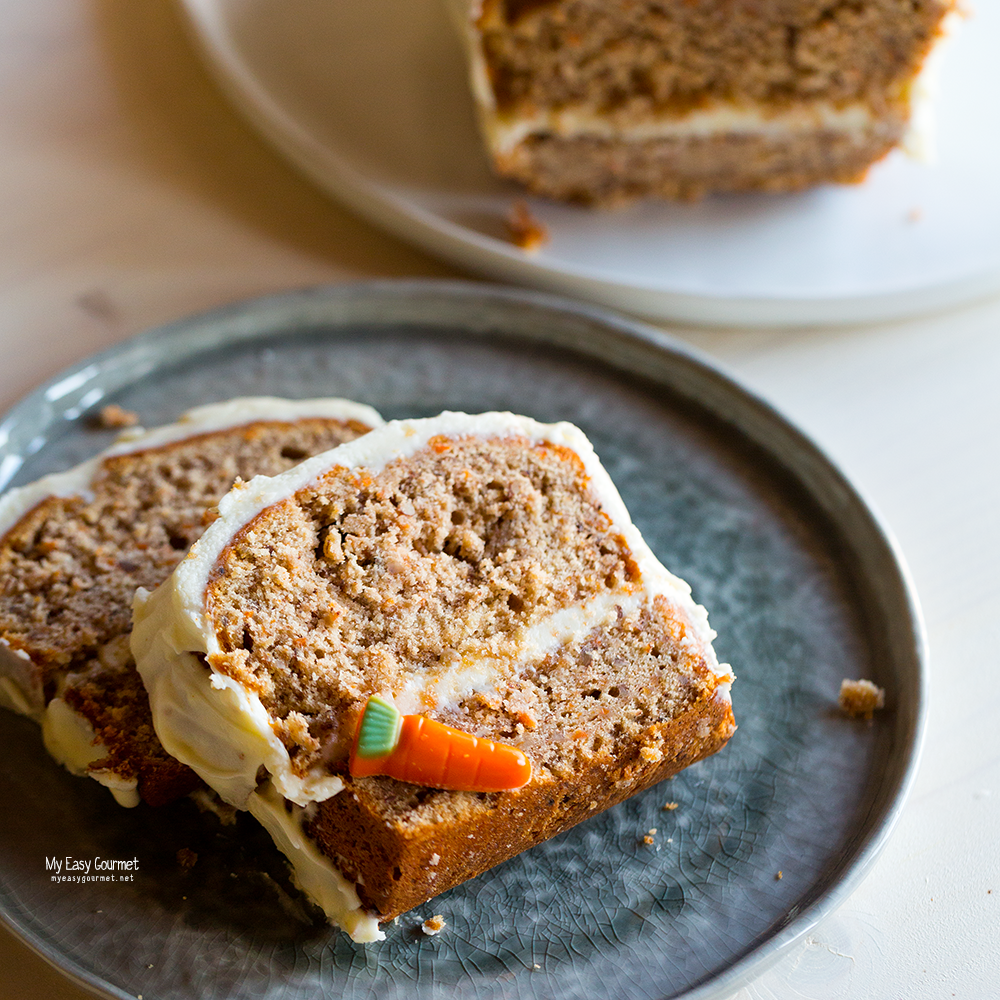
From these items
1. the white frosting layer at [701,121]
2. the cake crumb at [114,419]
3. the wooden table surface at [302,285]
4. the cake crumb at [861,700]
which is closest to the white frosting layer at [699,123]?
the white frosting layer at [701,121]

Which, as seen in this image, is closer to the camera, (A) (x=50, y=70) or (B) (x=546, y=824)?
(B) (x=546, y=824)

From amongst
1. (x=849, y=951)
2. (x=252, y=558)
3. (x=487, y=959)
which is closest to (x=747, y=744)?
(x=849, y=951)

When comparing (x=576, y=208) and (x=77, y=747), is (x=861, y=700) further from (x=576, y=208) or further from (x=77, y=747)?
(x=576, y=208)

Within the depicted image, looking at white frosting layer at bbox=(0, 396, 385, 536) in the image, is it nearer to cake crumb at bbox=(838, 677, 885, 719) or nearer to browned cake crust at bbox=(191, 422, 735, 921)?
browned cake crust at bbox=(191, 422, 735, 921)

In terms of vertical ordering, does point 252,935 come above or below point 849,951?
above

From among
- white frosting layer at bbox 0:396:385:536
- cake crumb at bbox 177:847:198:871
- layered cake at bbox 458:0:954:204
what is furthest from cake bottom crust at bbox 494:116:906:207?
cake crumb at bbox 177:847:198:871

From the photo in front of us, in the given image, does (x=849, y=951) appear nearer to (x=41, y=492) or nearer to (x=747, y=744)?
(x=747, y=744)

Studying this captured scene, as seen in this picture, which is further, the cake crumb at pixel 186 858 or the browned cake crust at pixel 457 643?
the cake crumb at pixel 186 858

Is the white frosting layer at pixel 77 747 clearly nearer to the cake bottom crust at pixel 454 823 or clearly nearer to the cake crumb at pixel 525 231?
the cake bottom crust at pixel 454 823
